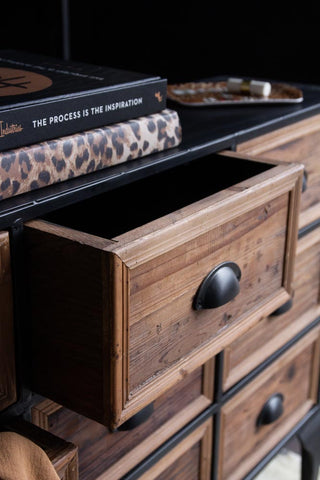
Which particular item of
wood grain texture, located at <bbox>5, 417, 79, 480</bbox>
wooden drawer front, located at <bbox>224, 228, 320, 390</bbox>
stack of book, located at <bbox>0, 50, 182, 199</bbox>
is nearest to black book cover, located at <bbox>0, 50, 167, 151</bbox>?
stack of book, located at <bbox>0, 50, 182, 199</bbox>

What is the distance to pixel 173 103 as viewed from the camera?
0.99 metres

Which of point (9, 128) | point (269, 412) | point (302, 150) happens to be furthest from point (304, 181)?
point (9, 128)

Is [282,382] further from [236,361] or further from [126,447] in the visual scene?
[126,447]

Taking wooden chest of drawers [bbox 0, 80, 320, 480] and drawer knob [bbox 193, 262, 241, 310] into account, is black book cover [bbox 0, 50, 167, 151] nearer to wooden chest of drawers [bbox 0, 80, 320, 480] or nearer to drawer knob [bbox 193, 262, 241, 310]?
wooden chest of drawers [bbox 0, 80, 320, 480]

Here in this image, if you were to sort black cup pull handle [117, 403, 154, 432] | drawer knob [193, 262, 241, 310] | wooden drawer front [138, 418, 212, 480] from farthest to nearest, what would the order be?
wooden drawer front [138, 418, 212, 480] < black cup pull handle [117, 403, 154, 432] < drawer knob [193, 262, 241, 310]

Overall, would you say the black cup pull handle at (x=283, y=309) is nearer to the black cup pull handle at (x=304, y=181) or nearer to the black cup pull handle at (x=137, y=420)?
the black cup pull handle at (x=304, y=181)

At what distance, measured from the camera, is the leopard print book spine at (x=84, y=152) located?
0.57 meters

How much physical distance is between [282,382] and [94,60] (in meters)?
0.88

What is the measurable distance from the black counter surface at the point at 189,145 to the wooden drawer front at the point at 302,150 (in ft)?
0.06

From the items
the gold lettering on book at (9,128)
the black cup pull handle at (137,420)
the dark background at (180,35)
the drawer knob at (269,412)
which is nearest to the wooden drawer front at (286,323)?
the drawer knob at (269,412)

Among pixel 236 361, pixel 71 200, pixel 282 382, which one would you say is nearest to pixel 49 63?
pixel 71 200

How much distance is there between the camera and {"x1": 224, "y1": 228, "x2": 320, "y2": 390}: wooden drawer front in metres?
0.99

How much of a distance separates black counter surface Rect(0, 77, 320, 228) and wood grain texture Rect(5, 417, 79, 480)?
187 millimetres

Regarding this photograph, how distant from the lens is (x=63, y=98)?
1.99 ft
